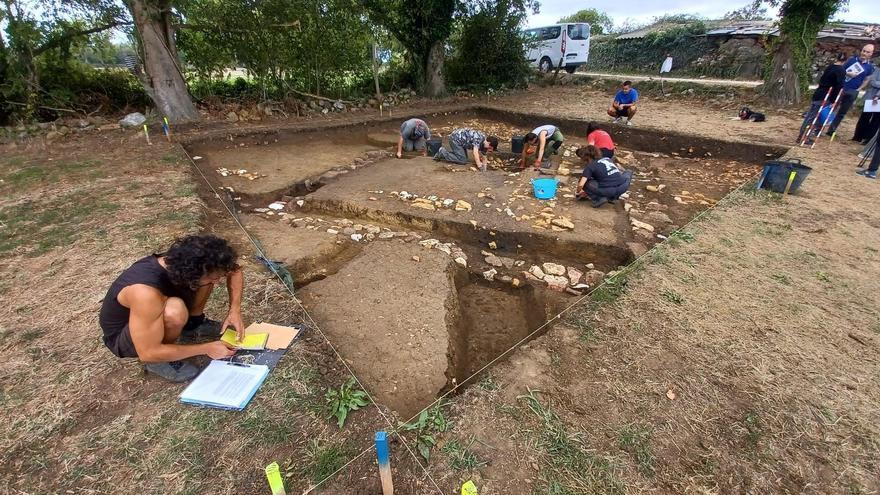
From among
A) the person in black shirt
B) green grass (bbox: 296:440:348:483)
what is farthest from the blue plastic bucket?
the person in black shirt

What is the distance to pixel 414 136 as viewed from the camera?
7215 millimetres

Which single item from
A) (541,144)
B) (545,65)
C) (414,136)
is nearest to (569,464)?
(541,144)

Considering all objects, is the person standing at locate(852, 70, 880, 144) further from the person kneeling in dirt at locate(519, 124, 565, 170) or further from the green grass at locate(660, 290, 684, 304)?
the green grass at locate(660, 290, 684, 304)

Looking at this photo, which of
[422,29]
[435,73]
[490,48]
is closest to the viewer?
[422,29]

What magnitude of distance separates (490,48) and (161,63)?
9.18 metres

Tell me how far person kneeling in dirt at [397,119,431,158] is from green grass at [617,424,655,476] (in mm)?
5912

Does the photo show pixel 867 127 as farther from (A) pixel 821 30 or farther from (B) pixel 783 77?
(A) pixel 821 30

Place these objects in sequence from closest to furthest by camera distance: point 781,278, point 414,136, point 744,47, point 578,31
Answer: point 781,278 < point 414,136 < point 578,31 < point 744,47

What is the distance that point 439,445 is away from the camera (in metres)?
1.87

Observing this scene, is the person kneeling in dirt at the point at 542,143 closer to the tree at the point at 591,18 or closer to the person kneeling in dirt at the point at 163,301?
the person kneeling in dirt at the point at 163,301

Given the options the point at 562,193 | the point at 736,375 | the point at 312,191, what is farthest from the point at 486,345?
the point at 312,191

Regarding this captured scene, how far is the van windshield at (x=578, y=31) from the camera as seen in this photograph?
46.8 feet

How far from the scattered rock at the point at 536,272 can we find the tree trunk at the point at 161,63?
26.5 ft

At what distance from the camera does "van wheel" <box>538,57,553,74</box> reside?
603 inches
